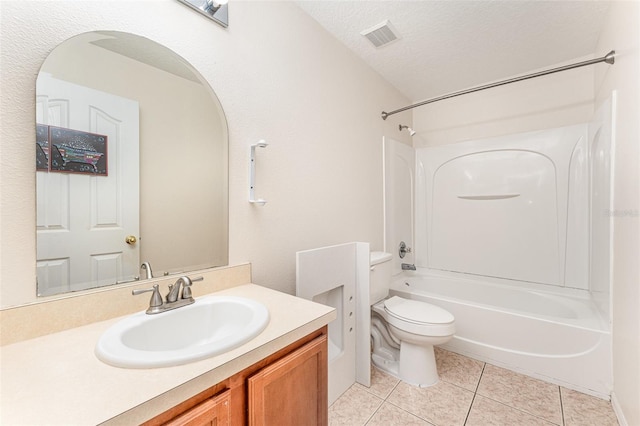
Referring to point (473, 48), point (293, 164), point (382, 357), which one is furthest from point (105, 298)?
point (473, 48)

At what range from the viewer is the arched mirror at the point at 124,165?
0.86 m

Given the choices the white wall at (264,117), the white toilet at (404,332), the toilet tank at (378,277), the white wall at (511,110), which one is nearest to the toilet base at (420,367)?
the white toilet at (404,332)

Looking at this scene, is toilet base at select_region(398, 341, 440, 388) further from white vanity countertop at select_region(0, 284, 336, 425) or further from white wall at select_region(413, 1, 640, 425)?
white vanity countertop at select_region(0, 284, 336, 425)

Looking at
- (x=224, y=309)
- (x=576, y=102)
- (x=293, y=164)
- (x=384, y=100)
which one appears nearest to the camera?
(x=224, y=309)

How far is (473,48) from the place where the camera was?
83.9 inches

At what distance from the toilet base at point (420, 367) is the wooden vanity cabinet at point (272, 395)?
1.09m

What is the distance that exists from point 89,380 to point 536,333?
8.06ft

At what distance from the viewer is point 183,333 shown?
38.9 inches

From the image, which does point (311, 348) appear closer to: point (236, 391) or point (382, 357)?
point (236, 391)

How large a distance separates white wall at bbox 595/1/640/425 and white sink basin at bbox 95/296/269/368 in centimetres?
172

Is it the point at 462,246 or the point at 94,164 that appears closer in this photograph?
the point at 94,164

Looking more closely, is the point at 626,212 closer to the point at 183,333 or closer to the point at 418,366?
the point at 418,366

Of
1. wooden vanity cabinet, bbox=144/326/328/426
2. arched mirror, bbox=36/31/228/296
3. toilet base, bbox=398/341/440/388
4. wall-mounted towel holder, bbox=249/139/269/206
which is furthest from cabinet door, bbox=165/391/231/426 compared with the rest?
toilet base, bbox=398/341/440/388

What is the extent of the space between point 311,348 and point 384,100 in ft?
7.81
